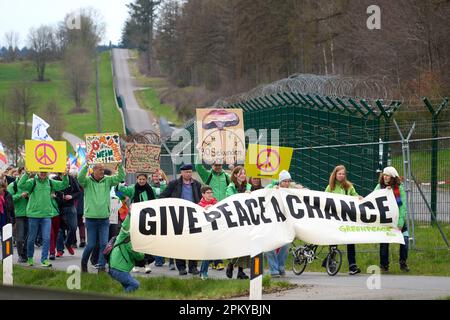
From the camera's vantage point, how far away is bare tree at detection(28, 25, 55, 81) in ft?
371

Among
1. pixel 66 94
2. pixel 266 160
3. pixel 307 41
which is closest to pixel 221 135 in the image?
pixel 266 160

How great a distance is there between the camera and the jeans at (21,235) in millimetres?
19125

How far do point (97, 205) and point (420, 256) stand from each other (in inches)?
214

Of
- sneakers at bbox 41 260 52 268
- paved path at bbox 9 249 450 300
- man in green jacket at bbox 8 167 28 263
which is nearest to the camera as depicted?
paved path at bbox 9 249 450 300

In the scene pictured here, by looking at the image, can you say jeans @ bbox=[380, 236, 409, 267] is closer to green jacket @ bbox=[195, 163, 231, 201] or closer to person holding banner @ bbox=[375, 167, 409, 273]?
person holding banner @ bbox=[375, 167, 409, 273]

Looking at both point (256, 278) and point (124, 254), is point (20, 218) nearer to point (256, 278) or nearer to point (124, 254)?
point (124, 254)

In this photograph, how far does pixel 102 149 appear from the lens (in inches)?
697

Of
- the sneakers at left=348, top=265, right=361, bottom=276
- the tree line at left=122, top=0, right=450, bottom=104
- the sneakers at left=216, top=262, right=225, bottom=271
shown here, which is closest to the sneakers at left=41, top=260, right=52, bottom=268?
the sneakers at left=216, top=262, right=225, bottom=271

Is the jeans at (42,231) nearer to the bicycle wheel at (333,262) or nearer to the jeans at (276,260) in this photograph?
the jeans at (276,260)

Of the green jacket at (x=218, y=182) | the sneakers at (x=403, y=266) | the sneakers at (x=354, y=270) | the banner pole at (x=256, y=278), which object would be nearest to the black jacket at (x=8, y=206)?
the green jacket at (x=218, y=182)

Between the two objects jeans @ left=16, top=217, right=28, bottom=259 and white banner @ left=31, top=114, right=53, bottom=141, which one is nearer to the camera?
jeans @ left=16, top=217, right=28, bottom=259

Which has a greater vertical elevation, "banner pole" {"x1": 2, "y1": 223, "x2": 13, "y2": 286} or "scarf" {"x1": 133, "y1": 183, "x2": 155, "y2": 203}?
"scarf" {"x1": 133, "y1": 183, "x2": 155, "y2": 203}
